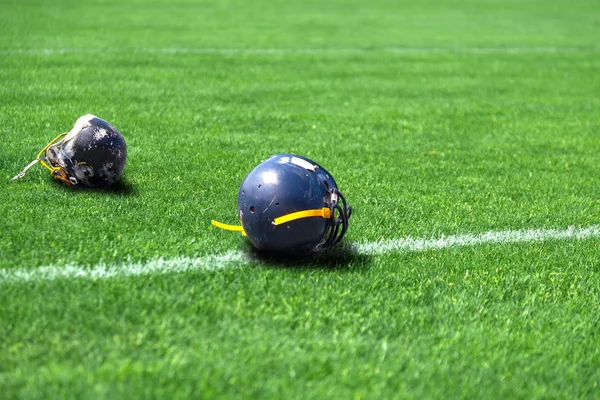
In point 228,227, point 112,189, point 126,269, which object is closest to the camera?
point 126,269

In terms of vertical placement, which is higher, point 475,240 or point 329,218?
point 329,218

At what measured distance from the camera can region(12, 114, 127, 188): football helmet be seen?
4.47 m

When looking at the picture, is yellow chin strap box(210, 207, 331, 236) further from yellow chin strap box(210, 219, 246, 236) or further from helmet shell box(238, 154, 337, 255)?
yellow chin strap box(210, 219, 246, 236)

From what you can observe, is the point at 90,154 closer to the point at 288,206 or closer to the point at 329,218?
the point at 288,206

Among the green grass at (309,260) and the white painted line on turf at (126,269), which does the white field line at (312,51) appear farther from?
the white painted line on turf at (126,269)

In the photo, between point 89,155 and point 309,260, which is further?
point 89,155

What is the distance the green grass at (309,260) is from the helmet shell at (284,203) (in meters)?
0.14

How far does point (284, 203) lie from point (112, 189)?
63.7 inches

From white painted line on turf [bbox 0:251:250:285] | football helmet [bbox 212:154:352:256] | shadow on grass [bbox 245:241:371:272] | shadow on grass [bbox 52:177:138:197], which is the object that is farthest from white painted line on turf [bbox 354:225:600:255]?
shadow on grass [bbox 52:177:138:197]

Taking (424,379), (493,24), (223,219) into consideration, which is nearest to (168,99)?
(223,219)

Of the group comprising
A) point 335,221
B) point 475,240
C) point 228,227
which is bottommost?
point 475,240

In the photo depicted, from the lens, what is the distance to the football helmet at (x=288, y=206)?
3.56 metres

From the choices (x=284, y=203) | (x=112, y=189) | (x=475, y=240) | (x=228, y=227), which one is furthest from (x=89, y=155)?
(x=475, y=240)

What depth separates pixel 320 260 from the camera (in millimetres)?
3803
